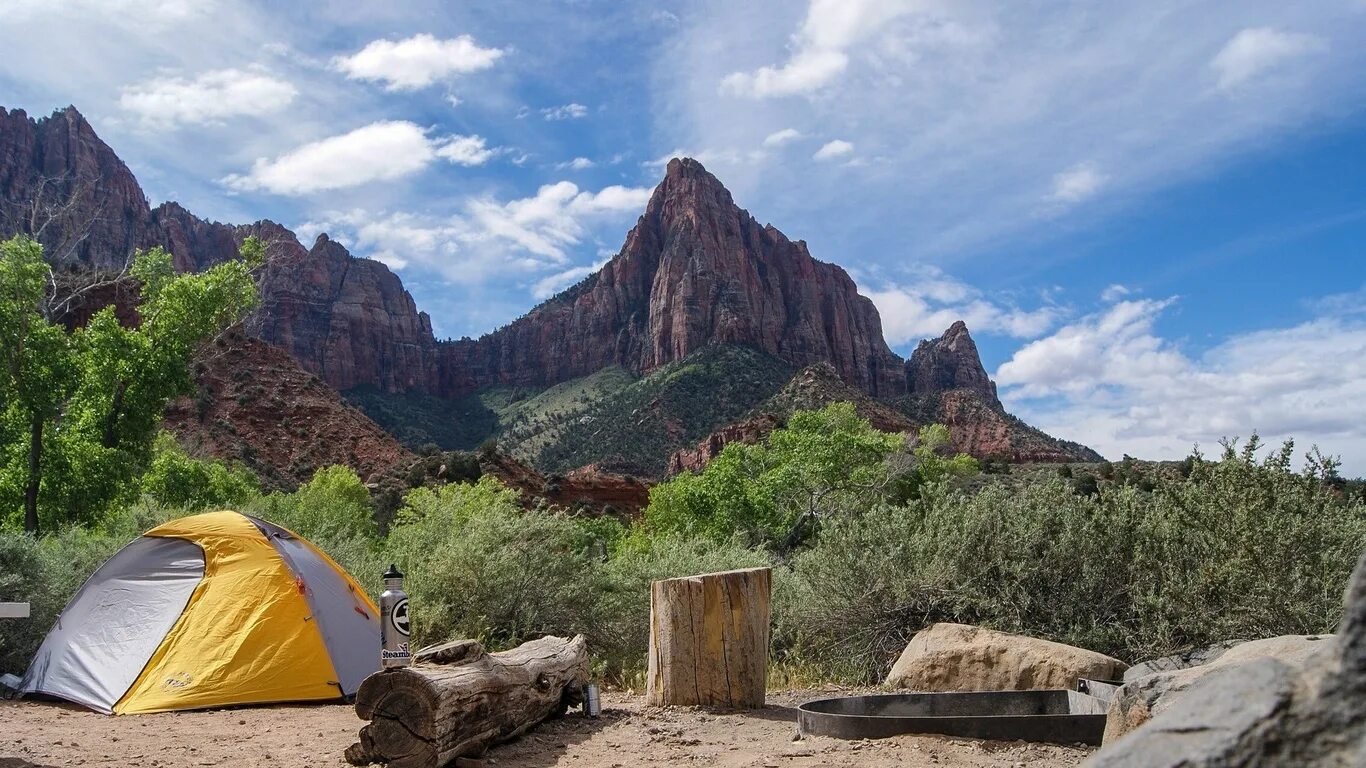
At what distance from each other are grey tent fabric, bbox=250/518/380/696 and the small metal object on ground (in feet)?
16.7

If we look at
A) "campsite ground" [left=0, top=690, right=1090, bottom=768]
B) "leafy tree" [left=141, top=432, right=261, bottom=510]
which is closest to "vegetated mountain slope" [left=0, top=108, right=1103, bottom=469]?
"leafy tree" [left=141, top=432, right=261, bottom=510]

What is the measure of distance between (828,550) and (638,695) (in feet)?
10.1

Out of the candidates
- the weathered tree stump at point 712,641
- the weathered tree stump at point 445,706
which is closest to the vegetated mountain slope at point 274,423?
the weathered tree stump at point 712,641

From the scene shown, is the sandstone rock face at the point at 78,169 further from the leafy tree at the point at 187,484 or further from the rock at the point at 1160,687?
the rock at the point at 1160,687

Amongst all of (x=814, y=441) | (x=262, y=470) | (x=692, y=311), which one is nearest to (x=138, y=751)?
(x=814, y=441)

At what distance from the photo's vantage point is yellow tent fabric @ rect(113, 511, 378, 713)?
9.02 metres

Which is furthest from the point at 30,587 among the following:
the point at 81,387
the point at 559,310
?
the point at 559,310

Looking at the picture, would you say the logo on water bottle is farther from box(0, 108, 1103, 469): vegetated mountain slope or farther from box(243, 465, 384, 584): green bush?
box(0, 108, 1103, 469): vegetated mountain slope

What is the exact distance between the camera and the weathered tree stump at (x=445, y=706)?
5.70 metres

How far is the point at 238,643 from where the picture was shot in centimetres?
927

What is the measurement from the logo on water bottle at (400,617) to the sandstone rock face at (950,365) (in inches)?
4964

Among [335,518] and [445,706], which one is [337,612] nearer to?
[445,706]

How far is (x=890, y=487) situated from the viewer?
3116 cm

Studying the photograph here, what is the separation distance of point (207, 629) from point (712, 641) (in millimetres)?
4985
